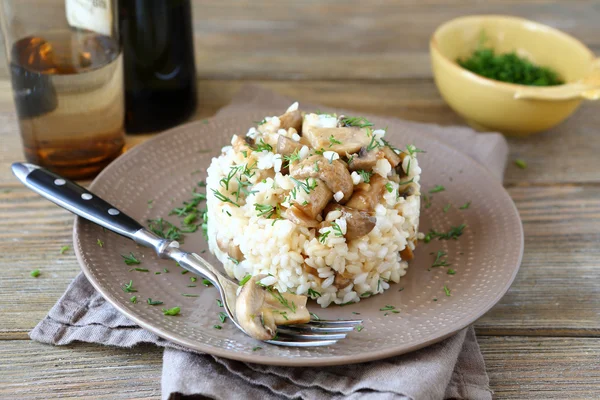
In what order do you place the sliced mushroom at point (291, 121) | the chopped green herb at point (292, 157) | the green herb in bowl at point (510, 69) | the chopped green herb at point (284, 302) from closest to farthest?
the chopped green herb at point (284, 302) → the chopped green herb at point (292, 157) → the sliced mushroom at point (291, 121) → the green herb in bowl at point (510, 69)

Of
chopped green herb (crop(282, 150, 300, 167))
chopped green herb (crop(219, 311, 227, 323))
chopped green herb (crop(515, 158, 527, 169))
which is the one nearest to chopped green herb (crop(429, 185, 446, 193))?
chopped green herb (crop(515, 158, 527, 169))

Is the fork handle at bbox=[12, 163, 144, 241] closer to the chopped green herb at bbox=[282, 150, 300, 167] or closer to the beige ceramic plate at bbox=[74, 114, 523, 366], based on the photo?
the beige ceramic plate at bbox=[74, 114, 523, 366]

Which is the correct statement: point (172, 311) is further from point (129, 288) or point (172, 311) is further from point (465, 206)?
point (465, 206)

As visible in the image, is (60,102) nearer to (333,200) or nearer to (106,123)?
(106,123)

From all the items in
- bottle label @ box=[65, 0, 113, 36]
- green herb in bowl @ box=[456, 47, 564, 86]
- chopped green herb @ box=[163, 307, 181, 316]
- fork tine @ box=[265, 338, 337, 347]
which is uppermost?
bottle label @ box=[65, 0, 113, 36]

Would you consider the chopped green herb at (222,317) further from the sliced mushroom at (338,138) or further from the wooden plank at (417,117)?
the wooden plank at (417,117)

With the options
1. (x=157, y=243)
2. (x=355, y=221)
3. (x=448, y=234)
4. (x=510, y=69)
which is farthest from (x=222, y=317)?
(x=510, y=69)

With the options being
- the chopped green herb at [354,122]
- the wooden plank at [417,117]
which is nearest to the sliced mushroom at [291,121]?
the chopped green herb at [354,122]
